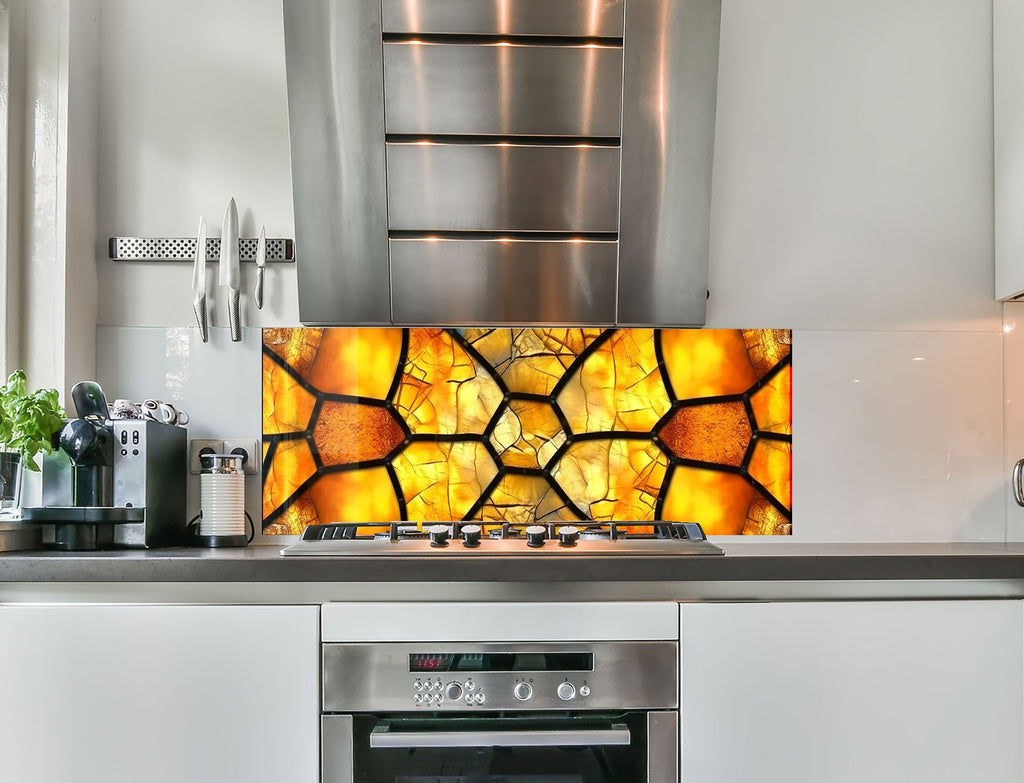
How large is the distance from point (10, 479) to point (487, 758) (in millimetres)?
1162

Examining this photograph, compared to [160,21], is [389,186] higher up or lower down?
lower down

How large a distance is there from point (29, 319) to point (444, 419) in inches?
38.9

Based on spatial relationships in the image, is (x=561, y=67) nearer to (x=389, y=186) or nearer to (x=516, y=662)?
(x=389, y=186)

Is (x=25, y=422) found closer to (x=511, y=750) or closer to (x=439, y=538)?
(x=439, y=538)

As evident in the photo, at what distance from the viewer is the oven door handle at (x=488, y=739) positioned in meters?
1.46

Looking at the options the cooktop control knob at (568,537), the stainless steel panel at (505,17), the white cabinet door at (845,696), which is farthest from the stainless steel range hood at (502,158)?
the white cabinet door at (845,696)

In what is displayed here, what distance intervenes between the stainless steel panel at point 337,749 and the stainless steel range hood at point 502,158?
0.87 meters

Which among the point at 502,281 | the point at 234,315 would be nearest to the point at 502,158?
the point at 502,281

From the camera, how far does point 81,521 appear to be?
5.52 feet

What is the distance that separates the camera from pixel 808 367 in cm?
210

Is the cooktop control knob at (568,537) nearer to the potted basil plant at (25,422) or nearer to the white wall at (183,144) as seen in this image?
the white wall at (183,144)

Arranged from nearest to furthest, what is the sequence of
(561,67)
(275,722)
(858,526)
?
1. (275,722)
2. (561,67)
3. (858,526)

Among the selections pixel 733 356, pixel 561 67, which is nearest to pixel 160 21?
pixel 561 67

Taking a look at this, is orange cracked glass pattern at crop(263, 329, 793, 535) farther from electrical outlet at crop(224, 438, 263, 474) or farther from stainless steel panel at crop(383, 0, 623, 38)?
stainless steel panel at crop(383, 0, 623, 38)
